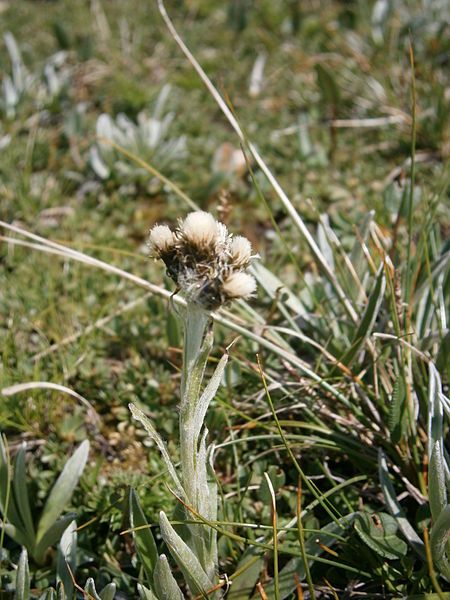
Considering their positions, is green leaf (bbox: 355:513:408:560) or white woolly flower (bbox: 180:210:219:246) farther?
green leaf (bbox: 355:513:408:560)

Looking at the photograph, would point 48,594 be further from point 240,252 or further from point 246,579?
point 240,252

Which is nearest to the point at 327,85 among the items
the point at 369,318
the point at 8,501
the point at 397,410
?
the point at 369,318

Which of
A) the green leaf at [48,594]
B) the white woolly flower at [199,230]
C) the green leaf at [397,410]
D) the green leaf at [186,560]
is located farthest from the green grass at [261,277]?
the white woolly flower at [199,230]

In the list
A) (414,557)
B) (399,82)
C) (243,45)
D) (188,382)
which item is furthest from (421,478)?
(243,45)

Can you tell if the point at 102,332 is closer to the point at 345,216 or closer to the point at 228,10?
the point at 345,216

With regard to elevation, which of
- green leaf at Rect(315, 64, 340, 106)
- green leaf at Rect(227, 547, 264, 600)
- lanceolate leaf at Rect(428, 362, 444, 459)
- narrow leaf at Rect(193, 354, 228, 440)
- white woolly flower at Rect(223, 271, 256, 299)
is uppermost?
white woolly flower at Rect(223, 271, 256, 299)

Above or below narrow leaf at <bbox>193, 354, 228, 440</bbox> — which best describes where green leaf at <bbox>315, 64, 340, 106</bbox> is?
below

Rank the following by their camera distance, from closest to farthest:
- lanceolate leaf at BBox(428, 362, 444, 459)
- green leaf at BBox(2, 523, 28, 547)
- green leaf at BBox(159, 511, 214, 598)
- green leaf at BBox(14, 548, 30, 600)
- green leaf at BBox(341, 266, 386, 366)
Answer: green leaf at BBox(159, 511, 214, 598) → green leaf at BBox(14, 548, 30, 600) → lanceolate leaf at BBox(428, 362, 444, 459) → green leaf at BBox(2, 523, 28, 547) → green leaf at BBox(341, 266, 386, 366)

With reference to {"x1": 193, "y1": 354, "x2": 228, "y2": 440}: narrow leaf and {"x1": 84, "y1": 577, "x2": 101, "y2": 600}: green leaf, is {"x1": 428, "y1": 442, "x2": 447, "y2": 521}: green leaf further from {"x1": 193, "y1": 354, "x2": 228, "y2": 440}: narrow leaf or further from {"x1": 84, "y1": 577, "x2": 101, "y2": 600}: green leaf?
{"x1": 84, "y1": 577, "x2": 101, "y2": 600}: green leaf

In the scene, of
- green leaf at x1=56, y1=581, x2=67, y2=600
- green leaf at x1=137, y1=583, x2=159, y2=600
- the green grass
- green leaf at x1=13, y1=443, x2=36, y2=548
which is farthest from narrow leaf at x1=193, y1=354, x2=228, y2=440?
green leaf at x1=13, y1=443, x2=36, y2=548
